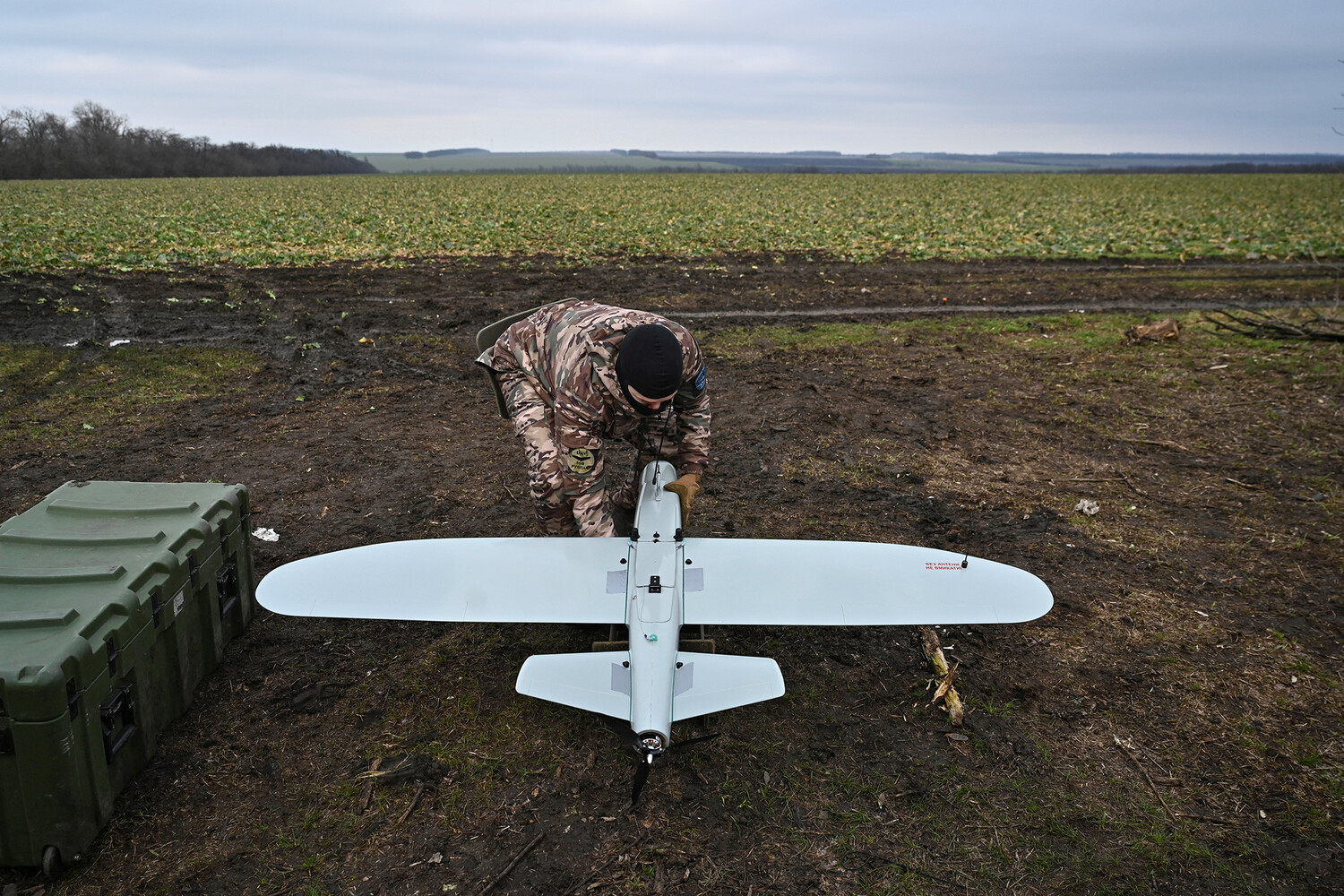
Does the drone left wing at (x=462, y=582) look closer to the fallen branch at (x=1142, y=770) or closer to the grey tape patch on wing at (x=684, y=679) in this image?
the grey tape patch on wing at (x=684, y=679)

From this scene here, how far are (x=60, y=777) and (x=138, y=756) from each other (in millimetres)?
570

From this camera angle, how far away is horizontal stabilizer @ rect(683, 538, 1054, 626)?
3764 mm

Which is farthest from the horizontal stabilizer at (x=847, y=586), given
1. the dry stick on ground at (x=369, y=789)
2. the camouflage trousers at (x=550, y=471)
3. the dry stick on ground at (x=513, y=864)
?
the dry stick on ground at (x=369, y=789)

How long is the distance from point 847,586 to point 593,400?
5.38 feet

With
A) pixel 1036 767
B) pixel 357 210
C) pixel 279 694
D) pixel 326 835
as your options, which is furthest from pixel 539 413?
pixel 357 210

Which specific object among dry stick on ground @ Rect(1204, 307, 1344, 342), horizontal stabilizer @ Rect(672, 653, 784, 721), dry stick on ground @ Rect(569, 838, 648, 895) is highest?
dry stick on ground @ Rect(1204, 307, 1344, 342)

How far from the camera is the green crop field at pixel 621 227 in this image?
17.2 m

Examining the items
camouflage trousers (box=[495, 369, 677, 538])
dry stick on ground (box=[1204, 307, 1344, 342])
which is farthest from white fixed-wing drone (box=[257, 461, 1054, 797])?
dry stick on ground (box=[1204, 307, 1344, 342])

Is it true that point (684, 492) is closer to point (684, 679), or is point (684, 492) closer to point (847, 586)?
point (847, 586)

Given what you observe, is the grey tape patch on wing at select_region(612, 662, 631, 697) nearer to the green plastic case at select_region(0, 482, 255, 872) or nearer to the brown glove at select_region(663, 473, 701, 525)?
the brown glove at select_region(663, 473, 701, 525)

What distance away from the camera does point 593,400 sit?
411cm

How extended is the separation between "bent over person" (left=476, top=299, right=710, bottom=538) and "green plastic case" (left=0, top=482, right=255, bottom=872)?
1674 millimetres

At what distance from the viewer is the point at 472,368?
9.39m

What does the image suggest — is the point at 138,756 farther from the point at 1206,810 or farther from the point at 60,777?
the point at 1206,810
